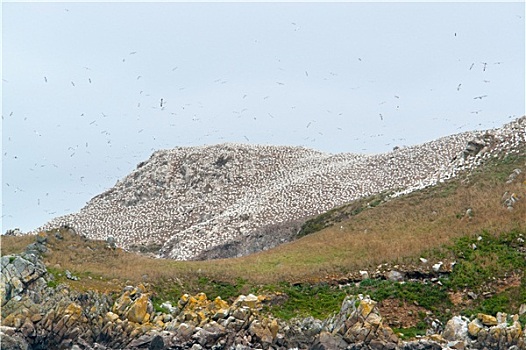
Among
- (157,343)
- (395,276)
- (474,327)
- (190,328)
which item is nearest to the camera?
(157,343)

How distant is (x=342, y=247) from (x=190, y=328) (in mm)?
16324

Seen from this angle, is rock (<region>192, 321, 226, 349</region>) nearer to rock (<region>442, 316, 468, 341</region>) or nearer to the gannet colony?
rock (<region>442, 316, 468, 341</region>)

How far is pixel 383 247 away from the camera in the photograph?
35.3m

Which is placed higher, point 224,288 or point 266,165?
point 224,288

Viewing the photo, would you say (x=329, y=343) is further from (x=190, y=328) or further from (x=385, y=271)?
(x=385, y=271)

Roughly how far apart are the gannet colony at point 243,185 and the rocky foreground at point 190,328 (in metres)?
28.8

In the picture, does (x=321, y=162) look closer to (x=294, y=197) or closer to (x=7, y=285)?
(x=294, y=197)

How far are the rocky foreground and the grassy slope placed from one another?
362 cm

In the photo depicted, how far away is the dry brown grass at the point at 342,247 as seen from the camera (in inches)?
1257

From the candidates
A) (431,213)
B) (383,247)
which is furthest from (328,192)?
(383,247)

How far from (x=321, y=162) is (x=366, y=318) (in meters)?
60.7

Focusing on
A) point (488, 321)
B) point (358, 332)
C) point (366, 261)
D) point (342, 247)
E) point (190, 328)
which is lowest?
point (342, 247)

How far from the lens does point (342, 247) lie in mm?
37719

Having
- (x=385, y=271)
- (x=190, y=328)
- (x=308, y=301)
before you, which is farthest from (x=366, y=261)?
(x=190, y=328)
